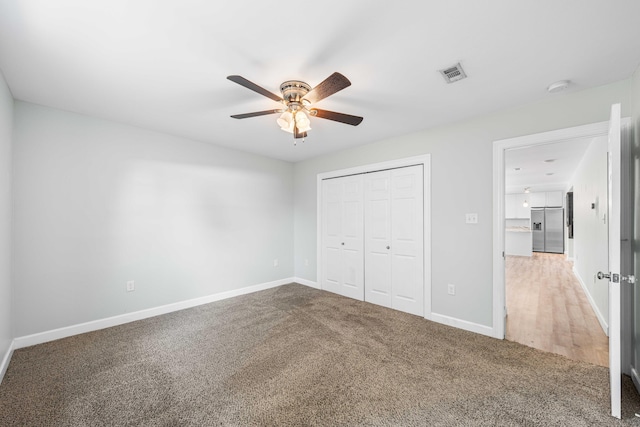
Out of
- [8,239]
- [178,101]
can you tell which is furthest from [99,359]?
[178,101]

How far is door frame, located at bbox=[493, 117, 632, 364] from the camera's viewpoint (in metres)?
2.15

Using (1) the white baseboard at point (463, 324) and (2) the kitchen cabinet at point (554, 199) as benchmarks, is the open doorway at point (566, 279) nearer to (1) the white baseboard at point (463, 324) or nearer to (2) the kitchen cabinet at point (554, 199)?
(1) the white baseboard at point (463, 324)

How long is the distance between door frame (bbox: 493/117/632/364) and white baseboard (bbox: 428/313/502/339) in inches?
3.0

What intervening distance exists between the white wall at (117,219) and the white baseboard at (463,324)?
2.88 meters

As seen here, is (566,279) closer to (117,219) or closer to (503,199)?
(503,199)

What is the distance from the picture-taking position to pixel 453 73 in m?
2.10

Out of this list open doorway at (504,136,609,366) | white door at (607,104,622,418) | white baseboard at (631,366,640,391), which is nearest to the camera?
white door at (607,104,622,418)

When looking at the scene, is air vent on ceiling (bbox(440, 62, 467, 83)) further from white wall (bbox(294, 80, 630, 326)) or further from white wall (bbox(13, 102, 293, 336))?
white wall (bbox(13, 102, 293, 336))

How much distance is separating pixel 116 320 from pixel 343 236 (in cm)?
321

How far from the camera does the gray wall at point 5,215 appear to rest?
2.18 m

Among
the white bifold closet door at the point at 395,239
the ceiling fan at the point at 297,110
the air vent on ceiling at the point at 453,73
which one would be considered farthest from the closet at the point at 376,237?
the ceiling fan at the point at 297,110

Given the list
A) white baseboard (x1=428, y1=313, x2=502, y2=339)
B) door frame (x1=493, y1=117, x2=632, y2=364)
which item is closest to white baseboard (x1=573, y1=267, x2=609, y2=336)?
door frame (x1=493, y1=117, x2=632, y2=364)

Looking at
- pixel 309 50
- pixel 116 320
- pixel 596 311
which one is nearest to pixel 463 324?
pixel 596 311

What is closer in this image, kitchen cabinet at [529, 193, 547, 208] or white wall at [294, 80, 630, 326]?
white wall at [294, 80, 630, 326]
